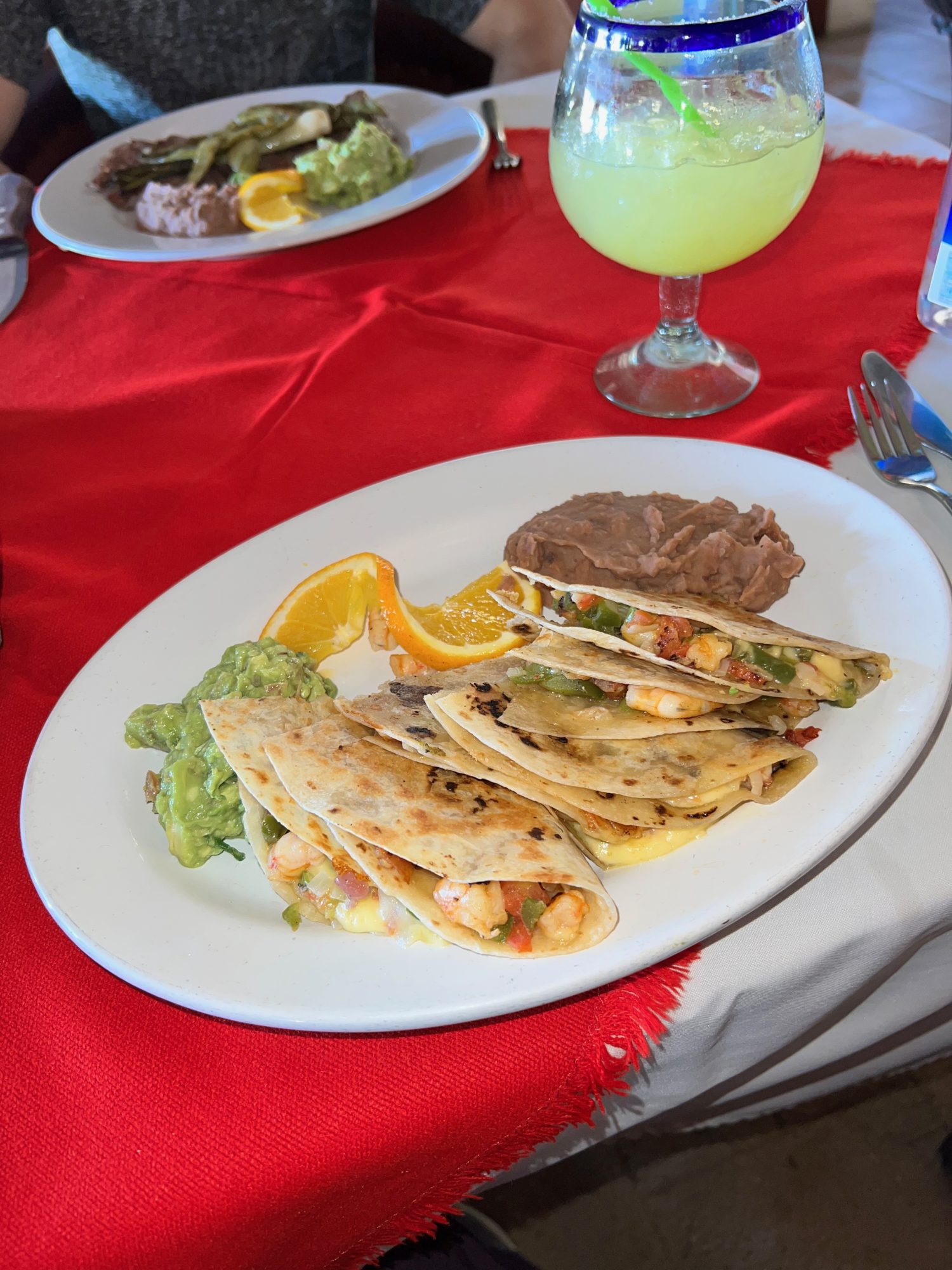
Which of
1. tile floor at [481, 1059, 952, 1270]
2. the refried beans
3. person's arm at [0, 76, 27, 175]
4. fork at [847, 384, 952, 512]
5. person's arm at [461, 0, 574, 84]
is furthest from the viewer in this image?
person's arm at [461, 0, 574, 84]

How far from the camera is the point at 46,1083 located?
1187mm

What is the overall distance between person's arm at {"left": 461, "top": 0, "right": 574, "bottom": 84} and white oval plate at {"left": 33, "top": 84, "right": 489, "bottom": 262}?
3.17ft

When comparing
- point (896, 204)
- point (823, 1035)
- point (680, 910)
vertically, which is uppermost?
point (896, 204)

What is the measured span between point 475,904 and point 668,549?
651 millimetres

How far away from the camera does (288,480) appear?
2125 mm

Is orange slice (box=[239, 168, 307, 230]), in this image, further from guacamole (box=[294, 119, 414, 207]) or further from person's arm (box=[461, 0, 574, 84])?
person's arm (box=[461, 0, 574, 84])

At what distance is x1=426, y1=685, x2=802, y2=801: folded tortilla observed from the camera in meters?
1.32

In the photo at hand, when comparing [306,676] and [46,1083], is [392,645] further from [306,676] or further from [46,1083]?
[46,1083]

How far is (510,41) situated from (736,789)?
3.50m

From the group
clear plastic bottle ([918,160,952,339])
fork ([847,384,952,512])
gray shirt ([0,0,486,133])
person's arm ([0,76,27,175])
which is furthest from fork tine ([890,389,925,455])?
person's arm ([0,76,27,175])

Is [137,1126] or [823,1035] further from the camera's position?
[823,1035]

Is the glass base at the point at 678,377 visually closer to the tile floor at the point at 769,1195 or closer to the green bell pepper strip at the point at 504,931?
the green bell pepper strip at the point at 504,931

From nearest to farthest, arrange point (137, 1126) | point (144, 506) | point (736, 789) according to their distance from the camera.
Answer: point (137, 1126), point (736, 789), point (144, 506)

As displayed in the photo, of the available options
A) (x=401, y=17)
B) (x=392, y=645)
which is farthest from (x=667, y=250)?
(x=401, y=17)
